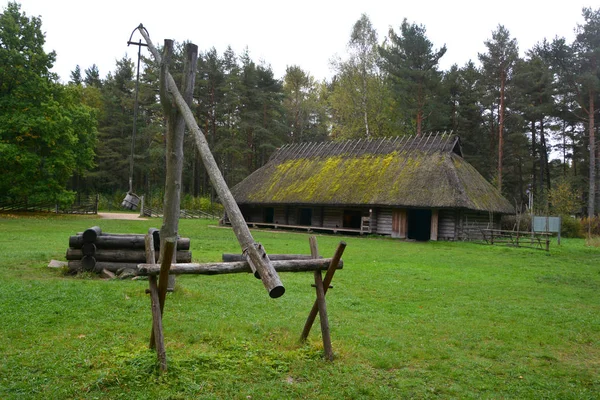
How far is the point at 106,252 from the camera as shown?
9844 millimetres

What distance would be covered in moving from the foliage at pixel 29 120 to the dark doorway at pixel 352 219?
58.8 ft

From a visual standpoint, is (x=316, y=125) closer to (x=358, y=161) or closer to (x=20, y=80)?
(x=358, y=161)

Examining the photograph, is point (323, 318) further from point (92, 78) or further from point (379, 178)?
point (92, 78)

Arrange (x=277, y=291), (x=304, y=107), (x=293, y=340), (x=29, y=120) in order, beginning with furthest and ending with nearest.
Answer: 1. (x=304, y=107)
2. (x=29, y=120)
3. (x=293, y=340)
4. (x=277, y=291)

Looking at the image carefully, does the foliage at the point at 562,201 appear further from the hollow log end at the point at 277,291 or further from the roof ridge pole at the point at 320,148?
the hollow log end at the point at 277,291

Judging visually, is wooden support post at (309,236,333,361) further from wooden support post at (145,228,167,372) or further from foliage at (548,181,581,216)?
foliage at (548,181,581,216)

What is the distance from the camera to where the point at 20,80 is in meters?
28.8

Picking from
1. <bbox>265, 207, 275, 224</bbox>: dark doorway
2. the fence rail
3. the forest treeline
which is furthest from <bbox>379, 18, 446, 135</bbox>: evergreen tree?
the fence rail

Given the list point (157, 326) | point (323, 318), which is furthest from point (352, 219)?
point (157, 326)

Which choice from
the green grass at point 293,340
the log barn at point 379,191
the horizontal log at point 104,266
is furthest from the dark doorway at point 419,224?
the horizontal log at point 104,266

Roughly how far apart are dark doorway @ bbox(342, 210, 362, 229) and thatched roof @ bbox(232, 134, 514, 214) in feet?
7.24

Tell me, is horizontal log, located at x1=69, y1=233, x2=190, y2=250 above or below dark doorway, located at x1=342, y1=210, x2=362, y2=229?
below

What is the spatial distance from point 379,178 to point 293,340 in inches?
892

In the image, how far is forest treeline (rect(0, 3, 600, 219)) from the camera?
95.1 ft
